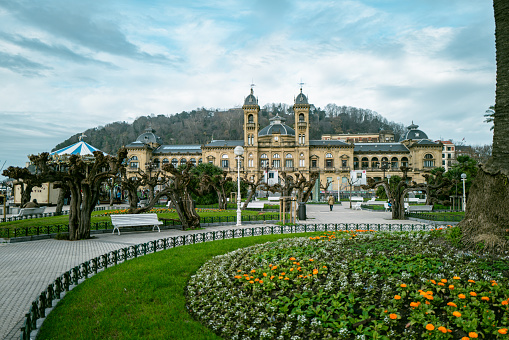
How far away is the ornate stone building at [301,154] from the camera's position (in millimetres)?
81375

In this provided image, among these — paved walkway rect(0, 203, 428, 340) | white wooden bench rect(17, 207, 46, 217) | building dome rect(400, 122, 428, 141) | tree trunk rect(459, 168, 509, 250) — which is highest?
building dome rect(400, 122, 428, 141)

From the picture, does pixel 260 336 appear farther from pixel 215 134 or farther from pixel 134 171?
pixel 215 134

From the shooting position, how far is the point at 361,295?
568 centimetres

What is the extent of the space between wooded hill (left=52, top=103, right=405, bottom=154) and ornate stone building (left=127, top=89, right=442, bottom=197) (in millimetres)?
36841

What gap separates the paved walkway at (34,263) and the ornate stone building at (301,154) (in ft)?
213

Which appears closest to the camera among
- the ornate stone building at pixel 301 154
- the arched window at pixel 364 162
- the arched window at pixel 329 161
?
the ornate stone building at pixel 301 154

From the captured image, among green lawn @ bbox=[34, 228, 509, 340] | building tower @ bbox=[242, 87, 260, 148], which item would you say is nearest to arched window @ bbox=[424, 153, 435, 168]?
building tower @ bbox=[242, 87, 260, 148]

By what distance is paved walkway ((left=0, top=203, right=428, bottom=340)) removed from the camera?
6598mm

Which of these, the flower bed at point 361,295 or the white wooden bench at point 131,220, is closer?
the flower bed at point 361,295

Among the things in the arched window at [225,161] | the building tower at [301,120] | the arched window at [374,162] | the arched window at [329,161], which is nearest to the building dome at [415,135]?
the arched window at [374,162]

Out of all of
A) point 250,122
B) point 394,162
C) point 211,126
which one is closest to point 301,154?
point 250,122

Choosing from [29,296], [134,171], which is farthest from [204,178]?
[134,171]

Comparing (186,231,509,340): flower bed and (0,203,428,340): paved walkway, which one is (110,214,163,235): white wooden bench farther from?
(186,231,509,340): flower bed

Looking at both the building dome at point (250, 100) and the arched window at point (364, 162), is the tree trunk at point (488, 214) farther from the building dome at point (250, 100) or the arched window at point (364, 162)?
the arched window at point (364, 162)
